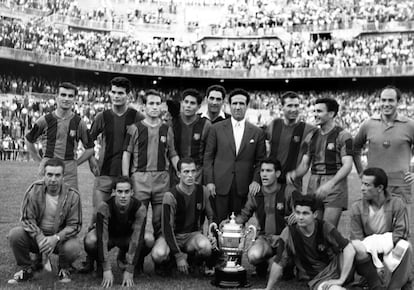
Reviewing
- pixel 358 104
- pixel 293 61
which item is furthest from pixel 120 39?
pixel 358 104

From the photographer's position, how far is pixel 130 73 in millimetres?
41219

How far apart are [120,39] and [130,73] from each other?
4269 mm

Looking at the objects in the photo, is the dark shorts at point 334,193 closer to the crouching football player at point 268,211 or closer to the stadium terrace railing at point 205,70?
the crouching football player at point 268,211

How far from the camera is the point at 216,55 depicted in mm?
43438

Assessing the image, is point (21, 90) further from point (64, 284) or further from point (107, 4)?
point (64, 284)

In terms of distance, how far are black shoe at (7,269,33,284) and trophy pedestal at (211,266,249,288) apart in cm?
227

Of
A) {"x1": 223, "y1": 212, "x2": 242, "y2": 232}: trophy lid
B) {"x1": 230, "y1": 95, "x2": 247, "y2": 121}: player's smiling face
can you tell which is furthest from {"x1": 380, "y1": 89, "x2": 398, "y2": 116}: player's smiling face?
{"x1": 223, "y1": 212, "x2": 242, "y2": 232}: trophy lid

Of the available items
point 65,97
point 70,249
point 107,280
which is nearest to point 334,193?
point 107,280

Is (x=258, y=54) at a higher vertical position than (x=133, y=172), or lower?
higher

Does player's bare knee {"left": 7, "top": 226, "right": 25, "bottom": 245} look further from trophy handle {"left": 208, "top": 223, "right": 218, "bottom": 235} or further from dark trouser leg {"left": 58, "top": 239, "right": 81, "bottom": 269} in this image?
trophy handle {"left": 208, "top": 223, "right": 218, "bottom": 235}

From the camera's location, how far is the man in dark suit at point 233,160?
768 cm

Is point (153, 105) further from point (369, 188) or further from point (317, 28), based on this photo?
point (317, 28)

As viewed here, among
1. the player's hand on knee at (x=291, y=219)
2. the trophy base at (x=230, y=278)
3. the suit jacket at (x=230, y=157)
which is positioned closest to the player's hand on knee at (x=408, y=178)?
the player's hand on knee at (x=291, y=219)

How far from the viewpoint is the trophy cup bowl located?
6.74 m
